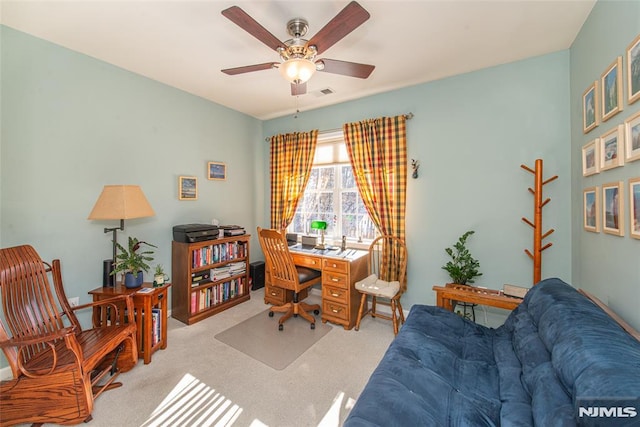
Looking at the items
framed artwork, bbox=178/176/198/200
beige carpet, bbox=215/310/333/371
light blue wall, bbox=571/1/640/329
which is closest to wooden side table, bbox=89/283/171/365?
beige carpet, bbox=215/310/333/371

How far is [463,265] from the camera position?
8.76 feet

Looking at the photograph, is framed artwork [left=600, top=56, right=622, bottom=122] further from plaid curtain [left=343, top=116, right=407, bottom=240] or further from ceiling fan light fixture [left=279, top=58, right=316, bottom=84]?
ceiling fan light fixture [left=279, top=58, right=316, bottom=84]

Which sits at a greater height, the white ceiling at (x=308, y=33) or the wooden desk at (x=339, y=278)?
the white ceiling at (x=308, y=33)

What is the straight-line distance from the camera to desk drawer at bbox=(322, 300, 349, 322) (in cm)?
286

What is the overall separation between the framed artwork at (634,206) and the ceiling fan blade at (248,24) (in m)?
2.08

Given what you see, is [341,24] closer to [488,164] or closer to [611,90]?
[611,90]

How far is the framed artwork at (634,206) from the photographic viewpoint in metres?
1.27

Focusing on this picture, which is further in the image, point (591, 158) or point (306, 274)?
point (306, 274)

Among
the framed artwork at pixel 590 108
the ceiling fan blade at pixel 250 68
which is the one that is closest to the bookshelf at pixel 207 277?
the ceiling fan blade at pixel 250 68

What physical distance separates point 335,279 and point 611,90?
252 cm

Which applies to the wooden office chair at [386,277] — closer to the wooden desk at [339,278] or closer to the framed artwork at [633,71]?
the wooden desk at [339,278]

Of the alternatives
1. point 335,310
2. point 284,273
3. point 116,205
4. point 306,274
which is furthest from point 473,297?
point 116,205

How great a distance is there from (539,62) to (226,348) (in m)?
3.89

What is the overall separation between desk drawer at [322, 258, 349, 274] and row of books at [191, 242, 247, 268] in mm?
1266
